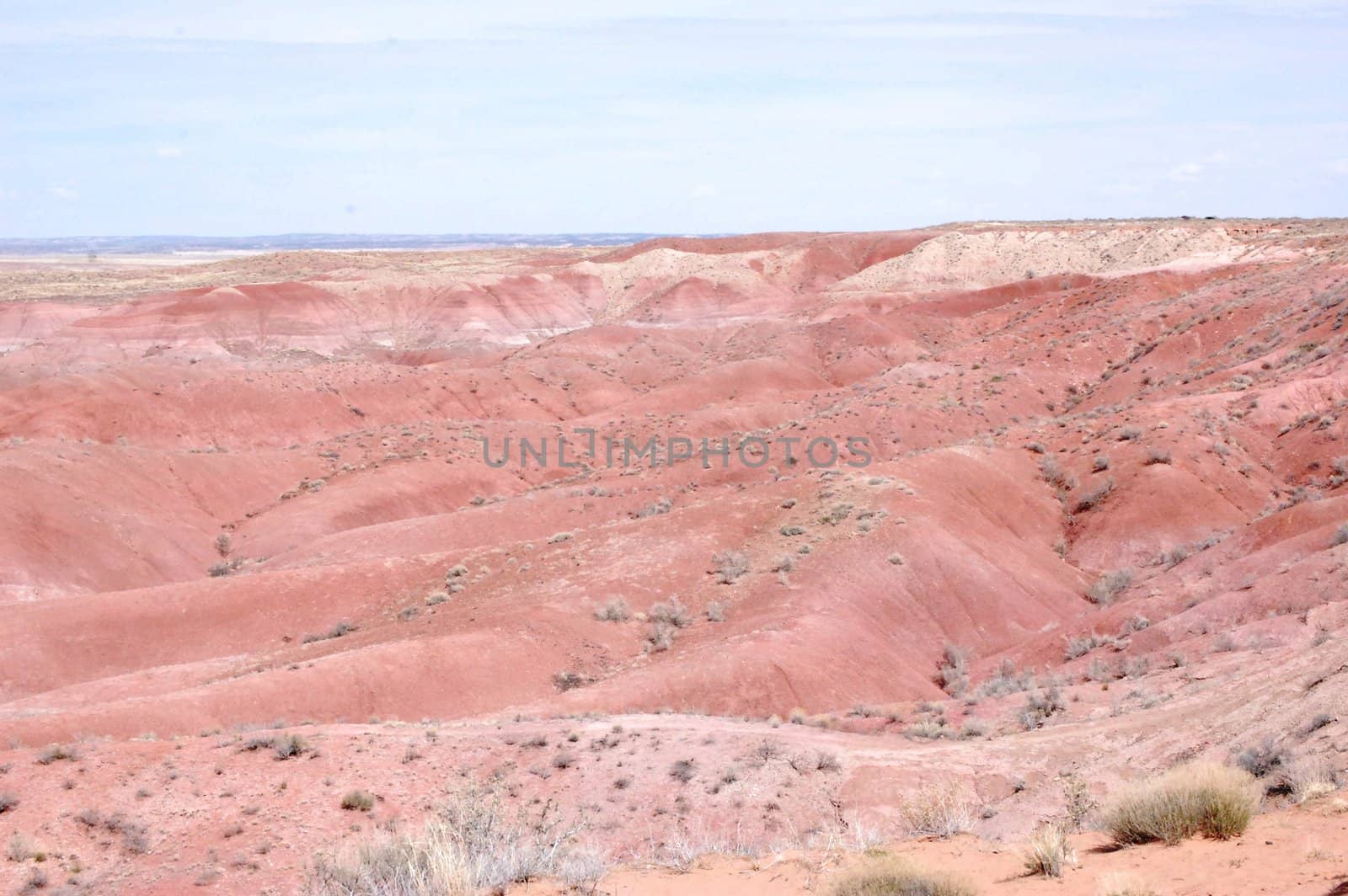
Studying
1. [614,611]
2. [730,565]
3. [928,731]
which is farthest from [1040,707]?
[730,565]

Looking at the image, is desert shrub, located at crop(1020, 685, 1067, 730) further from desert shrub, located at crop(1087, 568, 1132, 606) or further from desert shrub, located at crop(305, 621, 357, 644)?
desert shrub, located at crop(305, 621, 357, 644)

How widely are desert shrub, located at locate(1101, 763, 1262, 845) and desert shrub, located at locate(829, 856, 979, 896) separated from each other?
170 cm

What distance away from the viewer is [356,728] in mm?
15867

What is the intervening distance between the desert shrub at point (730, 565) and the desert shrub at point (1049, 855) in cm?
1720

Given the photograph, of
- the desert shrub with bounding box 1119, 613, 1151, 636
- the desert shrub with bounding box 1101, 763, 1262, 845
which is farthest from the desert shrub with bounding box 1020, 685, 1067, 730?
the desert shrub with bounding box 1101, 763, 1262, 845

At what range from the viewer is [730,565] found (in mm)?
26109

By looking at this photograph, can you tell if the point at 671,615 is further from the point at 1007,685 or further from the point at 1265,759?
the point at 1265,759

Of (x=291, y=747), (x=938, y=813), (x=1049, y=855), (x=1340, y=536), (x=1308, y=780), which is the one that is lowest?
(x=291, y=747)

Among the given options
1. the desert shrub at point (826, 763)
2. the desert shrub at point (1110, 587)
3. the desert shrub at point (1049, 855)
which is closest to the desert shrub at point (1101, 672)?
the desert shrub at point (826, 763)

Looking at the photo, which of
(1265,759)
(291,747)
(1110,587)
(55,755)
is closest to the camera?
(1265,759)

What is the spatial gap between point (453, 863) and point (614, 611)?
638 inches

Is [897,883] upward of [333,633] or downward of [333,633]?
upward

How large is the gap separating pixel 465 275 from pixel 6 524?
6820 cm

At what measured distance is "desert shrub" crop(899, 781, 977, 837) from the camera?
10.2 m
